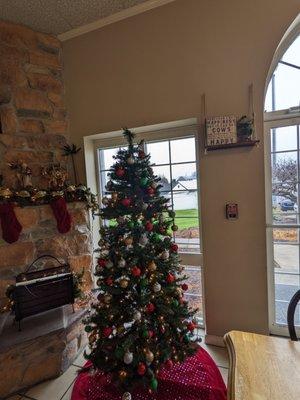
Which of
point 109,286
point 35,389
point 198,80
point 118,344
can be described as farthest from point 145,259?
point 198,80

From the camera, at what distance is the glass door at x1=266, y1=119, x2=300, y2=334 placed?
1.87 meters

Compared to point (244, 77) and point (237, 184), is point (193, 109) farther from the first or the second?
point (237, 184)

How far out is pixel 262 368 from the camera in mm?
821

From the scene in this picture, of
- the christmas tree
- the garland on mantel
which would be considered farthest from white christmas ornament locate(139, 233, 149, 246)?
the garland on mantel

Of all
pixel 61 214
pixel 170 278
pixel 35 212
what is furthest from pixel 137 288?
pixel 35 212

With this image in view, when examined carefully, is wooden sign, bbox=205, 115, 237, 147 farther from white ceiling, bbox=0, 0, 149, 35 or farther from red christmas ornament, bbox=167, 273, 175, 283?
white ceiling, bbox=0, 0, 149, 35

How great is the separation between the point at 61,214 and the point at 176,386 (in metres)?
1.55

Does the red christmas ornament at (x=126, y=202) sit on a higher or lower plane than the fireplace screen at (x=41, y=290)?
higher

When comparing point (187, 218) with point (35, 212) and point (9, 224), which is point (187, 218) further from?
point (9, 224)

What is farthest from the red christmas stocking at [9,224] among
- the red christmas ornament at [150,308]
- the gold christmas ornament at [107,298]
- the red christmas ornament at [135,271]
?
the red christmas ornament at [150,308]

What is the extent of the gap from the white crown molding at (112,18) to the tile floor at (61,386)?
2.90 meters

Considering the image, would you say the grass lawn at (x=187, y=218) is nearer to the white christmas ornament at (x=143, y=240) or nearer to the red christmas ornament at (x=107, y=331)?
the white christmas ornament at (x=143, y=240)

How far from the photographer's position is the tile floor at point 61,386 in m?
1.62

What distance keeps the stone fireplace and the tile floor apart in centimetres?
5
